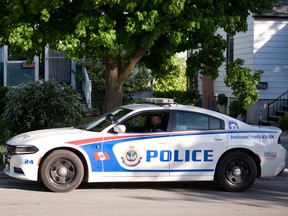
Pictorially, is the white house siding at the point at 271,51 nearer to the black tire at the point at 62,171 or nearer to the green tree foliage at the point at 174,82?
the green tree foliage at the point at 174,82

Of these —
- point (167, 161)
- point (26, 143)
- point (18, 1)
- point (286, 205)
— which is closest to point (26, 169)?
point (26, 143)

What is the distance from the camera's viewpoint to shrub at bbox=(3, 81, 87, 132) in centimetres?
1418

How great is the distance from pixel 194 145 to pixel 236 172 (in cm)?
91

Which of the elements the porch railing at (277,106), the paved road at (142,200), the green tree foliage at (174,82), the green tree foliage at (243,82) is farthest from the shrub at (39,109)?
the green tree foliage at (174,82)

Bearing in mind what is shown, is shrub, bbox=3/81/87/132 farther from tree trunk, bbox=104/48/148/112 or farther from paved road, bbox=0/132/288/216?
paved road, bbox=0/132/288/216

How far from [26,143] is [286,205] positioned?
424 centimetres

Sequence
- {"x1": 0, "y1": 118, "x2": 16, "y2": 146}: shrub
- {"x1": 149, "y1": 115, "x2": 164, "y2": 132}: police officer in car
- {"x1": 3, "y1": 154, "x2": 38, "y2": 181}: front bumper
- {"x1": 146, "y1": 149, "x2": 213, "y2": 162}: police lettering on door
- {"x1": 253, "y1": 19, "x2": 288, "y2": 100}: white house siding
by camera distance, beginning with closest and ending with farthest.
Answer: {"x1": 3, "y1": 154, "x2": 38, "y2": 181}: front bumper → {"x1": 146, "y1": 149, "x2": 213, "y2": 162}: police lettering on door → {"x1": 149, "y1": 115, "x2": 164, "y2": 132}: police officer in car → {"x1": 0, "y1": 118, "x2": 16, "y2": 146}: shrub → {"x1": 253, "y1": 19, "x2": 288, "y2": 100}: white house siding

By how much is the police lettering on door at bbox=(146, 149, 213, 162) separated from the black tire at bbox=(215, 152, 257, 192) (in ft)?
0.97

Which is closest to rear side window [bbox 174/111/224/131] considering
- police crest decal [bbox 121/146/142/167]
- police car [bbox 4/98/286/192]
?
police car [bbox 4/98/286/192]

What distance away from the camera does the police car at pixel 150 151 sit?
8.80m

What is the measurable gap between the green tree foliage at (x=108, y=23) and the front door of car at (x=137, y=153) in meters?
2.02

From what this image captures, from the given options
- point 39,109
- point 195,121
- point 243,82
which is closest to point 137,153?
point 195,121

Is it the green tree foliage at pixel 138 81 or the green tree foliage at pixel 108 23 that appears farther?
the green tree foliage at pixel 138 81

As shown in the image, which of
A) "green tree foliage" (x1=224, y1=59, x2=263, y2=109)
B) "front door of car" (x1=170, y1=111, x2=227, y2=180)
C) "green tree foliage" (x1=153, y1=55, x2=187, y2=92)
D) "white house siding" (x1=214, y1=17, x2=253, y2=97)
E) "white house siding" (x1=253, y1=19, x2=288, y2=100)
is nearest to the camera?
"front door of car" (x1=170, y1=111, x2=227, y2=180)
